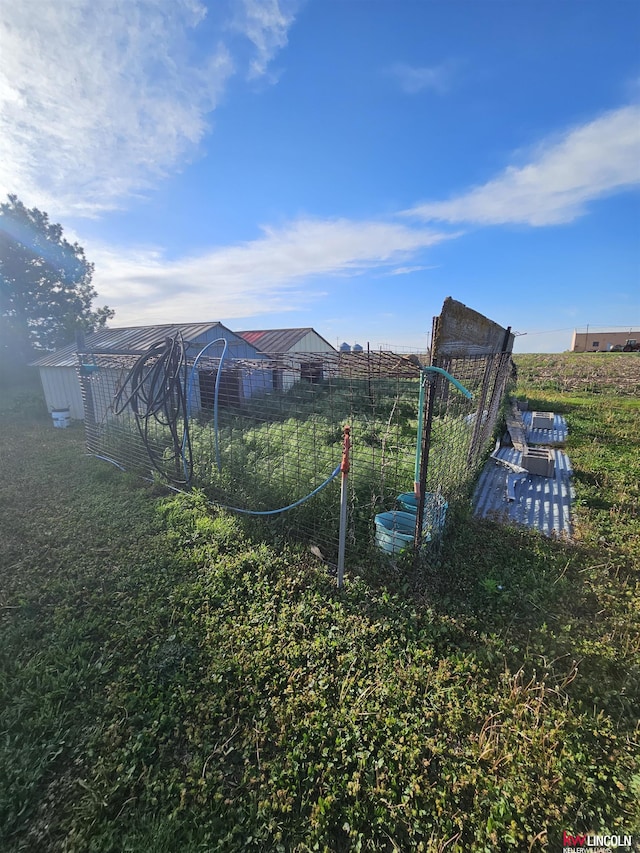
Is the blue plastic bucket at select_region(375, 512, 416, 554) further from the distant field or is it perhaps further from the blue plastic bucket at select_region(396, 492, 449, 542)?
the distant field

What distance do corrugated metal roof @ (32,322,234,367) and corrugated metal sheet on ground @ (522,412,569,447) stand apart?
8.54 meters

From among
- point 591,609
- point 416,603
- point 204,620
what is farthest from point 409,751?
point 591,609

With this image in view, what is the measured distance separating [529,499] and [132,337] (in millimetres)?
10396

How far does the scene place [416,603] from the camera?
2822 mm

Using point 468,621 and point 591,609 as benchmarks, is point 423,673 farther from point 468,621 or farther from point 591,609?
point 591,609

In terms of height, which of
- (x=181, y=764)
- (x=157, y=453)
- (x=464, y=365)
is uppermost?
(x=464, y=365)

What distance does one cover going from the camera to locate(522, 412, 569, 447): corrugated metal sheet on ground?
23.6 feet

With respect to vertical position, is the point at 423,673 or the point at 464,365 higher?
the point at 464,365

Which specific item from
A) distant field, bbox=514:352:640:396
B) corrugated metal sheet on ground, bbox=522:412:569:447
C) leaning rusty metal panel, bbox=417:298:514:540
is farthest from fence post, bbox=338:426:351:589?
distant field, bbox=514:352:640:396

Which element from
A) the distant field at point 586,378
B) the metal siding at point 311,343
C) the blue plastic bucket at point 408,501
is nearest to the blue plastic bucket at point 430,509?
the blue plastic bucket at point 408,501

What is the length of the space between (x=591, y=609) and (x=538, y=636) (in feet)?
2.22

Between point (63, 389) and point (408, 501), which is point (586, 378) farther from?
point (63, 389)

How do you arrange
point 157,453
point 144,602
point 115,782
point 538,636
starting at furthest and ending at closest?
point 157,453
point 144,602
point 538,636
point 115,782

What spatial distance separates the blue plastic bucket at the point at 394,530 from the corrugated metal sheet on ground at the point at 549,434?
522cm
